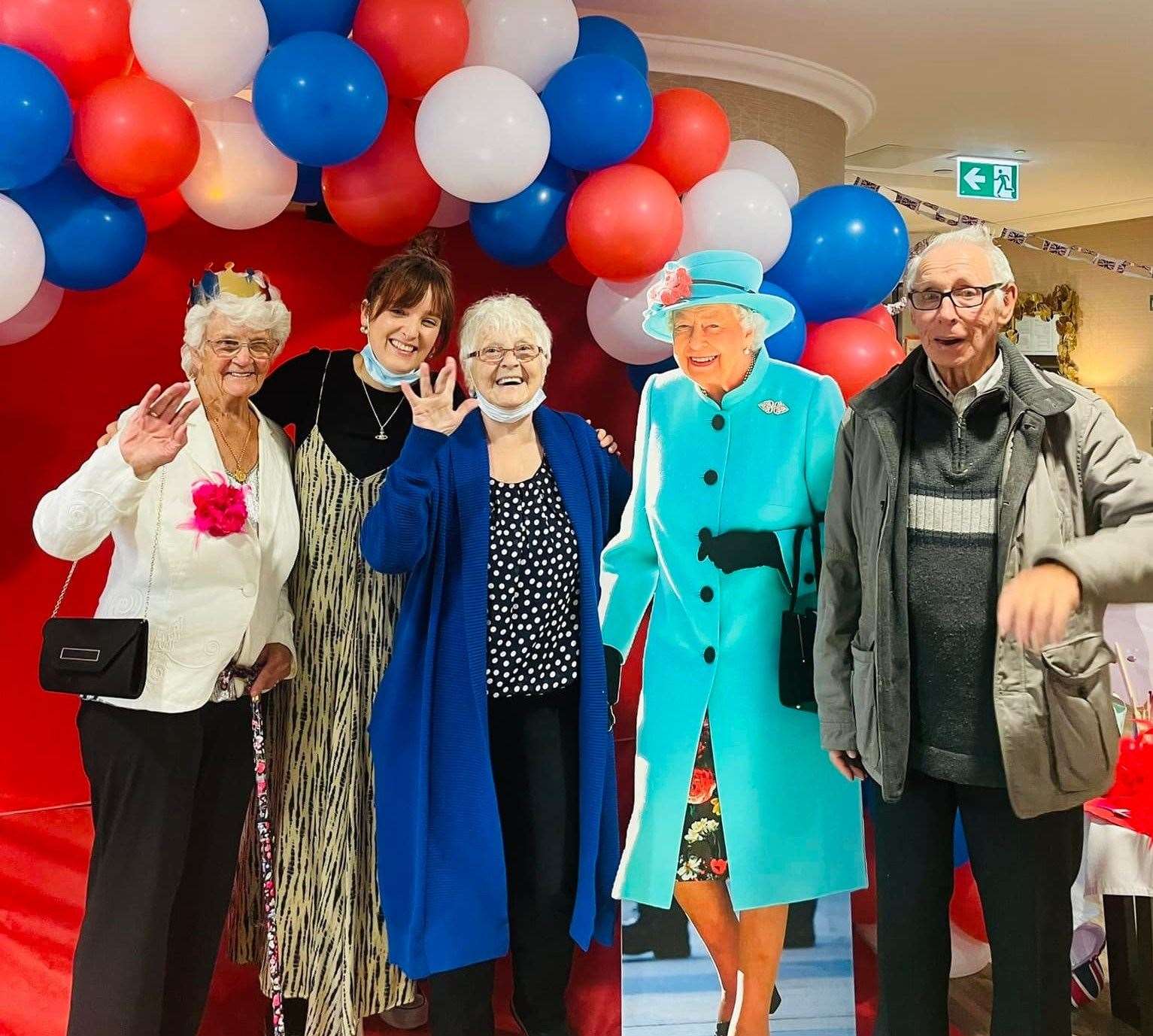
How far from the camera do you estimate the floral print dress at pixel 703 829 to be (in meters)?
2.60

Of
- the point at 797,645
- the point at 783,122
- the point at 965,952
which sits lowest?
the point at 965,952

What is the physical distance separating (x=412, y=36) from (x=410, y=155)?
0.86 feet

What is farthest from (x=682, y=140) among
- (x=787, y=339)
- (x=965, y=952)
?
(x=965, y=952)

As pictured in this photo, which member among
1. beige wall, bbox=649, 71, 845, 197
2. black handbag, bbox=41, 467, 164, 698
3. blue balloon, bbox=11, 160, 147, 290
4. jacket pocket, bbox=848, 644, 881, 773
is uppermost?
beige wall, bbox=649, 71, 845, 197

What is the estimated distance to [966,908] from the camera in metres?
3.21

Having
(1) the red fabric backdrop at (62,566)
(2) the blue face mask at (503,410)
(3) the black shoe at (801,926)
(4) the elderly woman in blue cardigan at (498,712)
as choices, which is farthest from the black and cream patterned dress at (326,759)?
(3) the black shoe at (801,926)

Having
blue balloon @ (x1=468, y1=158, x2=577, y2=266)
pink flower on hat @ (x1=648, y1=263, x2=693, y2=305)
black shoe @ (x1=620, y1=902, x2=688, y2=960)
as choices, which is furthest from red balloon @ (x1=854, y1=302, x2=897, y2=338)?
black shoe @ (x1=620, y1=902, x2=688, y2=960)

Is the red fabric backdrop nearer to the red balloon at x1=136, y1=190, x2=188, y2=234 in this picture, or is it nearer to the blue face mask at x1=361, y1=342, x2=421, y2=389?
the red balloon at x1=136, y1=190, x2=188, y2=234

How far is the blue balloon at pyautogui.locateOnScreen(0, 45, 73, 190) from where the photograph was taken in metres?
2.23

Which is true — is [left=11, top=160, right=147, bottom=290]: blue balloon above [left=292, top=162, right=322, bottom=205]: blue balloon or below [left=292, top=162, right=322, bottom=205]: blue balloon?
below

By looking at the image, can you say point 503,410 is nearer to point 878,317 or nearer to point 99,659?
point 99,659

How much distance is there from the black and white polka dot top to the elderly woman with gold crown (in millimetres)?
→ 480

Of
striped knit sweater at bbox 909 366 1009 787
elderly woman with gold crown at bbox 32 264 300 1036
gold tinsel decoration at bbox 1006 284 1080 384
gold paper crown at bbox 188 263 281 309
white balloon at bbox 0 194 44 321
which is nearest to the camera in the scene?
striped knit sweater at bbox 909 366 1009 787

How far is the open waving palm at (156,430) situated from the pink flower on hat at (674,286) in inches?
41.3
